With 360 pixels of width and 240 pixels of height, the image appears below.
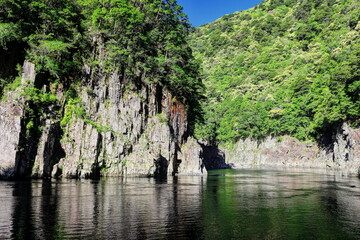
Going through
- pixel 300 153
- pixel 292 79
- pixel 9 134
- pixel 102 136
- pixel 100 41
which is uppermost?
pixel 292 79

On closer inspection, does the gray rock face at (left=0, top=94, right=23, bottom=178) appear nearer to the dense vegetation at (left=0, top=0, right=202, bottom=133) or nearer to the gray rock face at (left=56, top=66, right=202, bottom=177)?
the dense vegetation at (left=0, top=0, right=202, bottom=133)

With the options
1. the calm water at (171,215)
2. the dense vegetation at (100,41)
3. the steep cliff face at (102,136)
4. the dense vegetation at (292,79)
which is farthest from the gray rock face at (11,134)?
the dense vegetation at (292,79)

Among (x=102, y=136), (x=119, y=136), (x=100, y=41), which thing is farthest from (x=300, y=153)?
(x=100, y=41)

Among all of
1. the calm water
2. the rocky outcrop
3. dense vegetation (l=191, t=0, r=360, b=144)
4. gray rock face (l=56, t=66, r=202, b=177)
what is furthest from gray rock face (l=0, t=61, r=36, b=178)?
dense vegetation (l=191, t=0, r=360, b=144)

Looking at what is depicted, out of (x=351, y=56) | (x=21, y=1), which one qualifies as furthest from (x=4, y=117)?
(x=351, y=56)

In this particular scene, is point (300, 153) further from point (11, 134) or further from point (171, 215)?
point (11, 134)

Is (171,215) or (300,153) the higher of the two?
(300,153)

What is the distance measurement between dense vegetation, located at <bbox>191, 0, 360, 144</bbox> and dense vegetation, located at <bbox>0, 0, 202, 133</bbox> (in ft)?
127

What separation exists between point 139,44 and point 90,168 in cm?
3041

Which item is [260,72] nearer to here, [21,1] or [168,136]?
[168,136]

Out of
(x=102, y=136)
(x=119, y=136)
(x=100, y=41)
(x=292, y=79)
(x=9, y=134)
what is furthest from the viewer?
(x=292, y=79)

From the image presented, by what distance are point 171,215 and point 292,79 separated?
378ft

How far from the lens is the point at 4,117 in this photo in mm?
42062

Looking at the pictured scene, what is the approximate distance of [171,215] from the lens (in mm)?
22562
